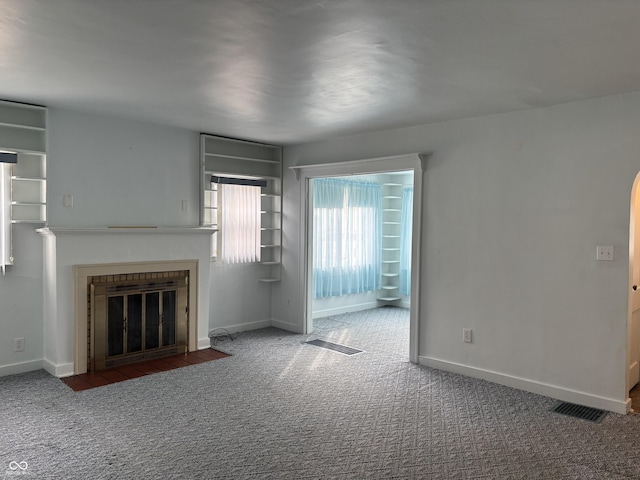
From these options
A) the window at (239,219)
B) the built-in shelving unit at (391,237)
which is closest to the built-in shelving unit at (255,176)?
the window at (239,219)

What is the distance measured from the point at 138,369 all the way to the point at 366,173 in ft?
9.75

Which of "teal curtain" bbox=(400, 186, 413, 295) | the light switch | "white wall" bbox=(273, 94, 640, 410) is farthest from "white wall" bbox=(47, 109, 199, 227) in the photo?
the light switch

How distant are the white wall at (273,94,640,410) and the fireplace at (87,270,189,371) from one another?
246cm

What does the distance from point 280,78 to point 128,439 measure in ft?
8.22

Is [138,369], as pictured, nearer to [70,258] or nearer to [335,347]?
[70,258]

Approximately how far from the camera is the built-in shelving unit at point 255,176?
566 centimetres

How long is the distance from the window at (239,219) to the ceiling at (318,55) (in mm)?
1558

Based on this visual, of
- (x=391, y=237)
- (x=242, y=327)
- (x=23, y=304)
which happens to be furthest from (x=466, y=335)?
(x=23, y=304)

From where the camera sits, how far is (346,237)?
24.8 feet

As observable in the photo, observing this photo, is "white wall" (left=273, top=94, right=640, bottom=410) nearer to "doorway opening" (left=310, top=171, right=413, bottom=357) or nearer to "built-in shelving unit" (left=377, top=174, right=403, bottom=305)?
"doorway opening" (left=310, top=171, right=413, bottom=357)

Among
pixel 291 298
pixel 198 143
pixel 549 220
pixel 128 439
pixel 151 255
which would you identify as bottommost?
pixel 128 439

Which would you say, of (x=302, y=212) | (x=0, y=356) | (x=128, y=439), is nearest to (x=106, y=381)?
(x=0, y=356)

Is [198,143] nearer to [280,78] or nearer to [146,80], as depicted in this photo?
[146,80]

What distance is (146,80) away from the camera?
3439 millimetres
